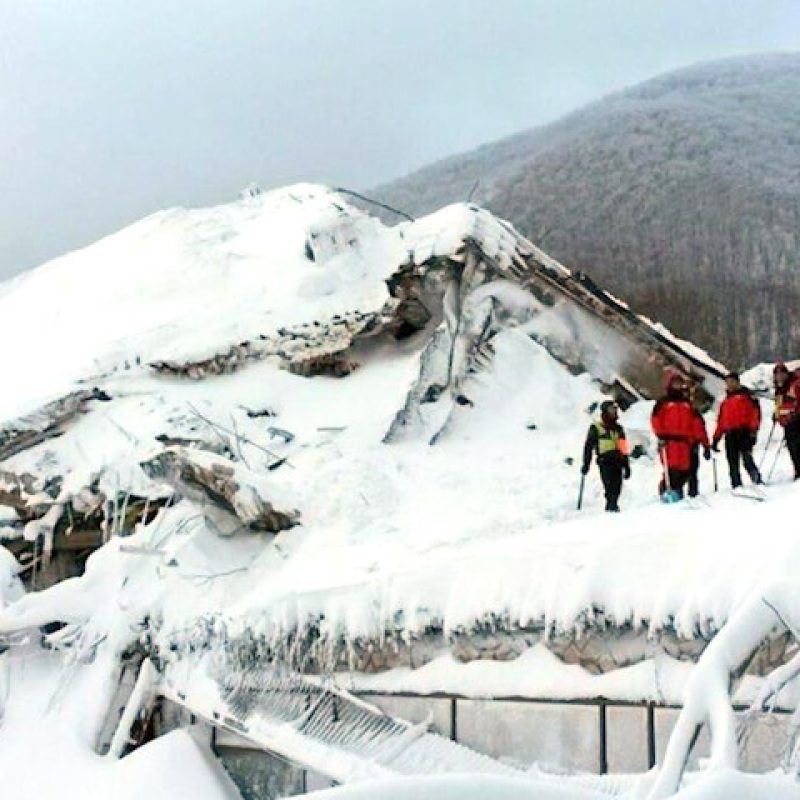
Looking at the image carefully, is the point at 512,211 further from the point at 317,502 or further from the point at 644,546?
the point at 644,546

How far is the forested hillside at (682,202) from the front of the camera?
2342 centimetres

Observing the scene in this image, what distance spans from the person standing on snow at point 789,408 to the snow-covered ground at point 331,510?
0.31 metres

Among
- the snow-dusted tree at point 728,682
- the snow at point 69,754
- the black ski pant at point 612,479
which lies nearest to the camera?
the snow-dusted tree at point 728,682

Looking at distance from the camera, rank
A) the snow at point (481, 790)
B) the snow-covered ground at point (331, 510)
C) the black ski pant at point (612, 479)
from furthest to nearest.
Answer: the black ski pant at point (612, 479) → the snow-covered ground at point (331, 510) → the snow at point (481, 790)

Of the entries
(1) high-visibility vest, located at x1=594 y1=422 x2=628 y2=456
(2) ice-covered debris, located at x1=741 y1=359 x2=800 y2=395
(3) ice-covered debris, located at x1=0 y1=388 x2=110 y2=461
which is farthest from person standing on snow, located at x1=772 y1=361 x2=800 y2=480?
(3) ice-covered debris, located at x1=0 y1=388 x2=110 y2=461

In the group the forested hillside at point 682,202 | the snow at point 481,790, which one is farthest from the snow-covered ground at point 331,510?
the forested hillside at point 682,202

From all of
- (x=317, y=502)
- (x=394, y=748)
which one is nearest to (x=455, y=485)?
(x=317, y=502)

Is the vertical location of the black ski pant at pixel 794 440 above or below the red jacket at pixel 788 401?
below

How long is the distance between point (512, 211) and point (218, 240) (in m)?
9.10

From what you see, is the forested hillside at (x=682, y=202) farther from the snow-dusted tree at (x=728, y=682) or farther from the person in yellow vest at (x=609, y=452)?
the snow-dusted tree at (x=728, y=682)

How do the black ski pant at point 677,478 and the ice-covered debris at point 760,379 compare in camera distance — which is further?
the ice-covered debris at point 760,379

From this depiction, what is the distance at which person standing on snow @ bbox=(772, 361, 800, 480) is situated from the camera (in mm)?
9977

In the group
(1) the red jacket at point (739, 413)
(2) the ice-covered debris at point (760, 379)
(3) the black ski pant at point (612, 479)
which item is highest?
(1) the red jacket at point (739, 413)

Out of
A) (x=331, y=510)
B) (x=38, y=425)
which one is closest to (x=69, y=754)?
(x=331, y=510)
